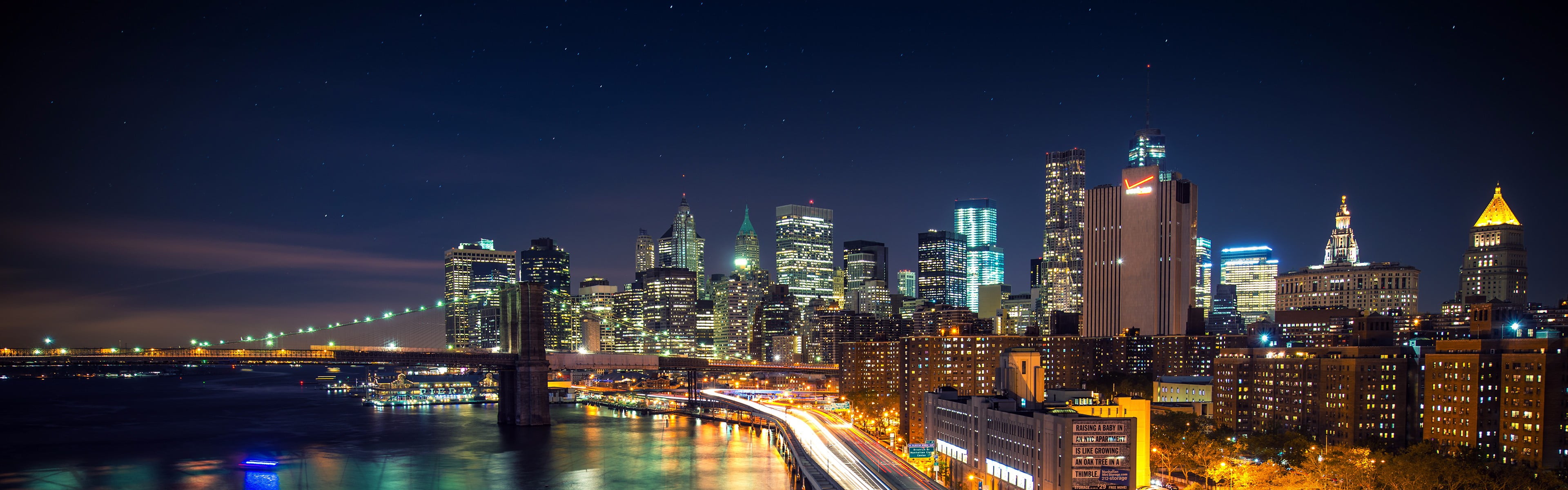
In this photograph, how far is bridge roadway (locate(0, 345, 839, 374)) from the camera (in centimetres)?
7756

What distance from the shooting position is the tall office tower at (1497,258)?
113875mm

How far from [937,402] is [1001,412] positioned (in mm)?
11003

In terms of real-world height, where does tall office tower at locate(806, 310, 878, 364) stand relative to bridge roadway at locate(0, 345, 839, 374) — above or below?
below

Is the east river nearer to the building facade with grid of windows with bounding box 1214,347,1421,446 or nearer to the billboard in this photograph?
the billboard

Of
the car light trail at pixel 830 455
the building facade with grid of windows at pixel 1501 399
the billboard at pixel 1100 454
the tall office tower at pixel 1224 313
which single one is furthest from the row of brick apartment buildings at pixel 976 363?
the tall office tower at pixel 1224 313

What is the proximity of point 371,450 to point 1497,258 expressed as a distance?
113374mm

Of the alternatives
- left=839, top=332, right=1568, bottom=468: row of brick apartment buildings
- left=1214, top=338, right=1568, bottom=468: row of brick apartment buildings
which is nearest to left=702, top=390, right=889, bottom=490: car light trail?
left=839, top=332, right=1568, bottom=468: row of brick apartment buildings

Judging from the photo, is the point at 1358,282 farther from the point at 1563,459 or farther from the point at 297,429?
the point at 297,429

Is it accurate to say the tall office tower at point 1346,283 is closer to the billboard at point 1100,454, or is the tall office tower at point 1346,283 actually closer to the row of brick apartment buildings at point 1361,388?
the row of brick apartment buildings at point 1361,388

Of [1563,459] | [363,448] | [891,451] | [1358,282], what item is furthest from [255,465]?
[1358,282]

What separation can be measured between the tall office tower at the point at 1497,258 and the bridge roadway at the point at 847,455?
240ft

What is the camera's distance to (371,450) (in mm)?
73875

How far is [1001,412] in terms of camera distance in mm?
54812

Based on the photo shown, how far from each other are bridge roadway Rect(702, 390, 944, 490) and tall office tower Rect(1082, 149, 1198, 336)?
44.8 meters
